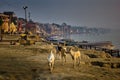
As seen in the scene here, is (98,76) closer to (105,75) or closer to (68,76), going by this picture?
(105,75)

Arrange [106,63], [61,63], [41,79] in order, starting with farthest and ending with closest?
[106,63] → [61,63] → [41,79]

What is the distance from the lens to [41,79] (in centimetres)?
2034

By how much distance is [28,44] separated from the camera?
168 feet

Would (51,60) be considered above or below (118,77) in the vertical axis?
above

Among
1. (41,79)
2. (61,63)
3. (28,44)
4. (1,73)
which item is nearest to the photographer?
(41,79)

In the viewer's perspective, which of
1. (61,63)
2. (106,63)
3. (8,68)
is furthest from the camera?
(106,63)

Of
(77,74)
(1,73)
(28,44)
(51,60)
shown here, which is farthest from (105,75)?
(28,44)

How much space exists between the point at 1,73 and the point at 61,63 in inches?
301

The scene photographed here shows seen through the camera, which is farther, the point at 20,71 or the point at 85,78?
the point at 20,71

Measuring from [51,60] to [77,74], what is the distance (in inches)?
102

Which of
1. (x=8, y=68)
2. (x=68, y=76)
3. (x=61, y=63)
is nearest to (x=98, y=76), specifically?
(x=68, y=76)

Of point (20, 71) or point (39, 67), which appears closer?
point (20, 71)

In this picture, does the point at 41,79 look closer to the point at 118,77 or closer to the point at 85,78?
the point at 85,78

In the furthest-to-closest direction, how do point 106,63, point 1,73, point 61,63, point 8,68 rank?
point 106,63
point 61,63
point 8,68
point 1,73
